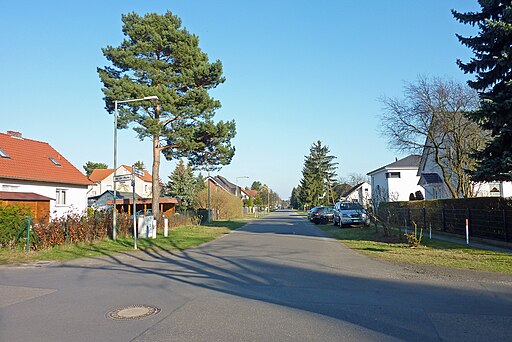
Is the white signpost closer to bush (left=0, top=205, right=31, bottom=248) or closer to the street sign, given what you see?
the street sign

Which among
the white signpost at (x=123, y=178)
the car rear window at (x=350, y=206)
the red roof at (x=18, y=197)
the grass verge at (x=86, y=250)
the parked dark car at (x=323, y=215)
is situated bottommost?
the grass verge at (x=86, y=250)

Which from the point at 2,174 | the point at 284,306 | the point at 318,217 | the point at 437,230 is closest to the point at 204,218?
the point at 318,217

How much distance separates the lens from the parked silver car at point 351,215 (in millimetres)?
29972

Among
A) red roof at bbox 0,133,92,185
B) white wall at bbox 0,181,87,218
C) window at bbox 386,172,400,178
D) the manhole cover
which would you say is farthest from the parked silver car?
window at bbox 386,172,400,178

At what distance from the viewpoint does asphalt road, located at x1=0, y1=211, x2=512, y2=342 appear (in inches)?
229

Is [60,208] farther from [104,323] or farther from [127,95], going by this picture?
[104,323]

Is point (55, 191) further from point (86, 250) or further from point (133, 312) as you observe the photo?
point (133, 312)

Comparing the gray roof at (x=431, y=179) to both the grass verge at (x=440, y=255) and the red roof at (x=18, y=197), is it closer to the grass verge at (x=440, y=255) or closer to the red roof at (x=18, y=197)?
the grass verge at (x=440, y=255)

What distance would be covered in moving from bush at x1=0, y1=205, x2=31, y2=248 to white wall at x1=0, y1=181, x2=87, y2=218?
11.1m

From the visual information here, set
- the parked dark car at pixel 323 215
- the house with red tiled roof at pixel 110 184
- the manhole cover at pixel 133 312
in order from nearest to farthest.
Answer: the manhole cover at pixel 133 312 < the parked dark car at pixel 323 215 < the house with red tiled roof at pixel 110 184

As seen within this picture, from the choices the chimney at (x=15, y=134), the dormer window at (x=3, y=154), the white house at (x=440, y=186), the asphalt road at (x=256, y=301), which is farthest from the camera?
the chimney at (x=15, y=134)

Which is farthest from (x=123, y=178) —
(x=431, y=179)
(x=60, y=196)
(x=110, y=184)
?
(x=110, y=184)

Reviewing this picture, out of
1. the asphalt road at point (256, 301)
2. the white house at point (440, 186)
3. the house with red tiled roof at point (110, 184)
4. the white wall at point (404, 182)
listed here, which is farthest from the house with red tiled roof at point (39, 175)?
the white wall at point (404, 182)

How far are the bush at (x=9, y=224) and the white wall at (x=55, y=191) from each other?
11055mm
